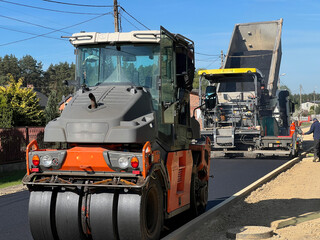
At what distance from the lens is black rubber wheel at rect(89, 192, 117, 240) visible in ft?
19.0

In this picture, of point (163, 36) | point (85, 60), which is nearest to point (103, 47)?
point (85, 60)

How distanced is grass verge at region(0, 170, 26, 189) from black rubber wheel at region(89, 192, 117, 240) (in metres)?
10.1

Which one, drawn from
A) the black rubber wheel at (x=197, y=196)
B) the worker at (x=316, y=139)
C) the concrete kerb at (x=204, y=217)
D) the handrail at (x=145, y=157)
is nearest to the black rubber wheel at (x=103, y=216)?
the handrail at (x=145, y=157)

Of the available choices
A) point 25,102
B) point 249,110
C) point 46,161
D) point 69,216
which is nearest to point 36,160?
point 46,161

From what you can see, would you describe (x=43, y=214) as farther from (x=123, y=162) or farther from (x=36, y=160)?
(x=123, y=162)

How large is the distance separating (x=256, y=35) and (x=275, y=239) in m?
17.1

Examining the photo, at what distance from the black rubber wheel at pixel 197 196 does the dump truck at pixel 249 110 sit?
31.5 feet

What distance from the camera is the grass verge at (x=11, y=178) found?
51.8 feet

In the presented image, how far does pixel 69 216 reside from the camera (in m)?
6.00

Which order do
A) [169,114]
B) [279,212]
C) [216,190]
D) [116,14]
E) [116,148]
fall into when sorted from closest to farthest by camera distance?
[116,148] → [169,114] → [279,212] → [216,190] → [116,14]

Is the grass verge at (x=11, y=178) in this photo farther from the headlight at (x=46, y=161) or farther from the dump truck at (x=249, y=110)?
the headlight at (x=46, y=161)

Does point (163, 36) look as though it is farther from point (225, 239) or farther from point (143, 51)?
point (225, 239)

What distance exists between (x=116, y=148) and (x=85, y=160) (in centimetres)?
45

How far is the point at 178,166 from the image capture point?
23.9 ft
